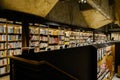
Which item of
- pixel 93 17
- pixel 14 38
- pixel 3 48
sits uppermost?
pixel 93 17

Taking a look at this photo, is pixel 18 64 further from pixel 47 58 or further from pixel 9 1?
pixel 9 1

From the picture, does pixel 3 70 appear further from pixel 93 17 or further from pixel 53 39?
pixel 93 17

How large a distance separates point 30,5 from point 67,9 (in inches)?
155

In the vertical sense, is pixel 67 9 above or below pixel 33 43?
above

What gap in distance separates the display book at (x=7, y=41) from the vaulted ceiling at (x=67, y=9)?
87 centimetres

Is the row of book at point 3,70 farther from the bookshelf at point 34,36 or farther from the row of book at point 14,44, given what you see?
the bookshelf at point 34,36

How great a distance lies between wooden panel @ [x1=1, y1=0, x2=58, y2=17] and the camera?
16.0 ft

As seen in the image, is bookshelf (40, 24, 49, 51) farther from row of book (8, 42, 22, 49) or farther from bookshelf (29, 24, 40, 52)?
row of book (8, 42, 22, 49)

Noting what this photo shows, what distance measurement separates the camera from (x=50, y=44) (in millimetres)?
7566

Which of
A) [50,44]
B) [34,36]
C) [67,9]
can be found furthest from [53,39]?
[67,9]

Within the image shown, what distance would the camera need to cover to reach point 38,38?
6.85 metres

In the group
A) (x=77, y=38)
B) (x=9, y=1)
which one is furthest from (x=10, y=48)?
(x=77, y=38)

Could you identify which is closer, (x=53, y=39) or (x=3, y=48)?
(x=3, y=48)

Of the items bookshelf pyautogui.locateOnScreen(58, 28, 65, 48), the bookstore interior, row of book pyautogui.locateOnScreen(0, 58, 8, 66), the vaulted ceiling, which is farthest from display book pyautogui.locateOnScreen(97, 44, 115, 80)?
row of book pyautogui.locateOnScreen(0, 58, 8, 66)
